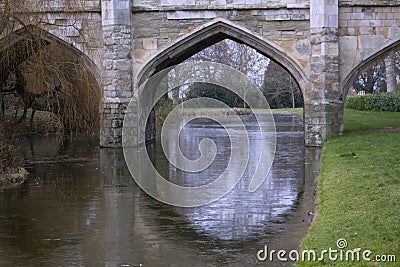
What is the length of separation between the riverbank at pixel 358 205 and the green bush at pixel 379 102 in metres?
16.0

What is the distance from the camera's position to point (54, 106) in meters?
14.8

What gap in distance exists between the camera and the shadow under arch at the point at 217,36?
1730 cm

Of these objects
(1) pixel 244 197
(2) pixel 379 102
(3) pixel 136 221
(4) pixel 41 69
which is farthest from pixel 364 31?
(2) pixel 379 102

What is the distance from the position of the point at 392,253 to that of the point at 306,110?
12109 millimetres

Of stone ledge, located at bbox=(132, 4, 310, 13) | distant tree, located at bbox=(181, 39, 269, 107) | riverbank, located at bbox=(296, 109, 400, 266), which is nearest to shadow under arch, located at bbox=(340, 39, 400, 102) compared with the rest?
stone ledge, located at bbox=(132, 4, 310, 13)

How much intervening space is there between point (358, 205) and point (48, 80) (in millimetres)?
7528

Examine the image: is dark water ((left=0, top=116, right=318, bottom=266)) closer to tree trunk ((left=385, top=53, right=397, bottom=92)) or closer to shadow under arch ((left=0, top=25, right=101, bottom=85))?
shadow under arch ((left=0, top=25, right=101, bottom=85))

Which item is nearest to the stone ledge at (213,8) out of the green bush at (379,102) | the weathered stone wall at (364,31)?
the weathered stone wall at (364,31)

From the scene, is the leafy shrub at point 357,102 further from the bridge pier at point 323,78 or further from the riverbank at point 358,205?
the riverbank at point 358,205

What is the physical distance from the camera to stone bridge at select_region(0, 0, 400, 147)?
17047mm

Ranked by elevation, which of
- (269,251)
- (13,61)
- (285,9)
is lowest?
(269,251)

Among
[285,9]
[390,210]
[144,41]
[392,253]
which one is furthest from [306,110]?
[392,253]

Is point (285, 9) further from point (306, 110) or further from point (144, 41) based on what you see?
point (144, 41)

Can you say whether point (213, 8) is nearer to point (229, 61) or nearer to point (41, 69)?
point (41, 69)
